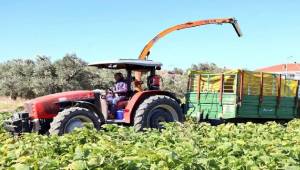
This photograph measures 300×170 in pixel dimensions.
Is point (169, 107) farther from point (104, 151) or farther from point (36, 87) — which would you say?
point (36, 87)

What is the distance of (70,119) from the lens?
9.97m

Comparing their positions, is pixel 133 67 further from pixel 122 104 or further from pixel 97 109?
pixel 97 109

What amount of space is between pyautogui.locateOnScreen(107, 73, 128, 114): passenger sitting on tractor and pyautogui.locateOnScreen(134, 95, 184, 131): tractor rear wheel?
1.86 feet

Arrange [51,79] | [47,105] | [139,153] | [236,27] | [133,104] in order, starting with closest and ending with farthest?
[139,153] → [47,105] → [133,104] → [236,27] → [51,79]

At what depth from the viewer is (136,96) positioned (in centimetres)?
1126

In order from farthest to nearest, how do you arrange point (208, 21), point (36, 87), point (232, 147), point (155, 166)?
1. point (36, 87)
2. point (208, 21)
3. point (232, 147)
4. point (155, 166)

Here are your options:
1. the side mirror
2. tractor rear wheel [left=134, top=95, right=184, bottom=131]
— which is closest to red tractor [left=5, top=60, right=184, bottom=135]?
tractor rear wheel [left=134, top=95, right=184, bottom=131]

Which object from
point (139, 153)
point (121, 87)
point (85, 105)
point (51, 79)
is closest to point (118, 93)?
point (121, 87)

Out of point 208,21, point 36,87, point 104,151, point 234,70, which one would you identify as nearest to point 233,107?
point 234,70

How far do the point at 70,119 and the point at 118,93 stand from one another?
71.7 inches

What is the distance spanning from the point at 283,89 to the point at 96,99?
7.49 meters

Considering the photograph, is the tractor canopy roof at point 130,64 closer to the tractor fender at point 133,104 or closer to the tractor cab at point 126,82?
the tractor cab at point 126,82

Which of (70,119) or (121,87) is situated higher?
(121,87)

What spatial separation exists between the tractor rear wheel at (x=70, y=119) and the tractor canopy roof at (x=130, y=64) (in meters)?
1.40
